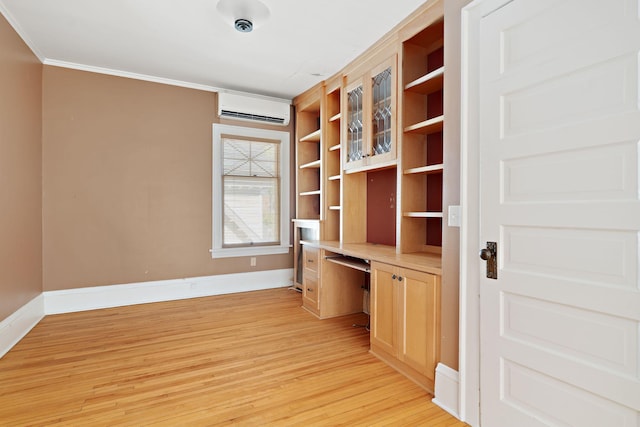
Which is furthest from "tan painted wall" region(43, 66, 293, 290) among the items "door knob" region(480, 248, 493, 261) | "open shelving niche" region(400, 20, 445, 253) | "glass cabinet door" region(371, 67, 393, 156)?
"door knob" region(480, 248, 493, 261)

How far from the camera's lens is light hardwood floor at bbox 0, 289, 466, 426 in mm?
1981

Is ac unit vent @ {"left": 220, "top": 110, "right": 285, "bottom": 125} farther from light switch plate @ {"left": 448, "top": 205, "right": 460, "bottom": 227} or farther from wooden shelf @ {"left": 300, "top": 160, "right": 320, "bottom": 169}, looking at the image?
light switch plate @ {"left": 448, "top": 205, "right": 460, "bottom": 227}

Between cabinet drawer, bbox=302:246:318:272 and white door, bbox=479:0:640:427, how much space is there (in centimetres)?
210

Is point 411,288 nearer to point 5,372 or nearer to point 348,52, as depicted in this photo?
point 348,52

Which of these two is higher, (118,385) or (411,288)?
(411,288)

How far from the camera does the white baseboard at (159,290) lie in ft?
12.5

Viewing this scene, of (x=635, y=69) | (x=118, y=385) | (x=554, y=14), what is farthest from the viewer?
(x=118, y=385)

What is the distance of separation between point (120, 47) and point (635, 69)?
3919 mm

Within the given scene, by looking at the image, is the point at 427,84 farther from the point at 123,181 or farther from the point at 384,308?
the point at 123,181

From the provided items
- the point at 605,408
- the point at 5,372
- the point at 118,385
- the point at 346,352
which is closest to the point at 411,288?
the point at 346,352

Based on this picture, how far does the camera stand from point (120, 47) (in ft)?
11.1

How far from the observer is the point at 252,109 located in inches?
181

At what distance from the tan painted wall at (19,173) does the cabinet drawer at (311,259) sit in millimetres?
2669

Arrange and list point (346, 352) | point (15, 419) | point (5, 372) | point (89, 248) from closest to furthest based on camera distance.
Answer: point (15, 419) < point (5, 372) < point (346, 352) < point (89, 248)
